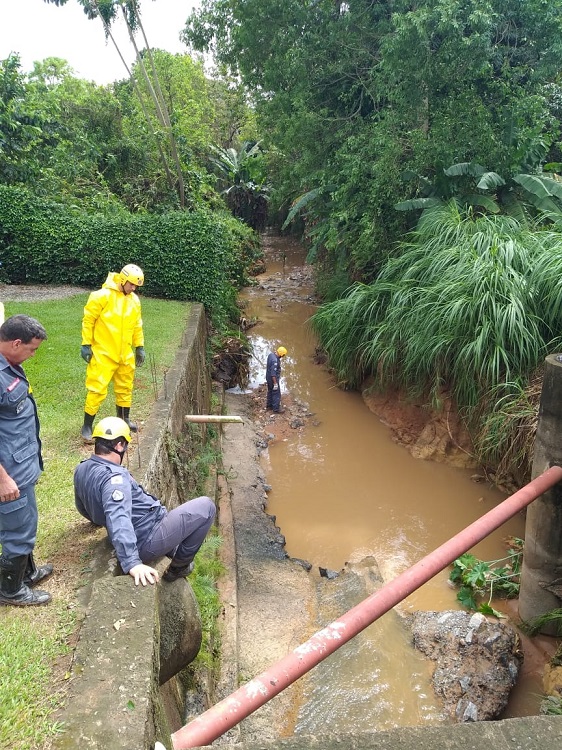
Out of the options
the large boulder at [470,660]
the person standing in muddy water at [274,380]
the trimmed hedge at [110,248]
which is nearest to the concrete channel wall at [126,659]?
the large boulder at [470,660]

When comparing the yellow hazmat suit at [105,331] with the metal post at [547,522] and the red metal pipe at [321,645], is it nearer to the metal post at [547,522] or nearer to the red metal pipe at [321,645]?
the red metal pipe at [321,645]

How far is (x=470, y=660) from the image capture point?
4.95 metres

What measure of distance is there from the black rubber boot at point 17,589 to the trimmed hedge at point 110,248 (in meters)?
8.33

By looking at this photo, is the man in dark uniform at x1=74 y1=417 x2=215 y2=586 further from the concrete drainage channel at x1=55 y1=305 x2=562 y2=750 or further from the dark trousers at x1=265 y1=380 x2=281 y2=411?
the dark trousers at x1=265 y1=380 x2=281 y2=411

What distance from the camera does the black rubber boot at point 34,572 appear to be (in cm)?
328

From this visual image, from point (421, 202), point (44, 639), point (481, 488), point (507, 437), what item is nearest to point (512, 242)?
point (421, 202)

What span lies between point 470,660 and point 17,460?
4137 mm

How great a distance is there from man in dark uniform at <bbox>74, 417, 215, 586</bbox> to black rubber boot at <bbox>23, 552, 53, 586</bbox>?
40 centimetres

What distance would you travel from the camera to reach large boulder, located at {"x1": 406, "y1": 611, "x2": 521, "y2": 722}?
4.65 meters

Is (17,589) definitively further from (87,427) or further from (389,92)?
(389,92)

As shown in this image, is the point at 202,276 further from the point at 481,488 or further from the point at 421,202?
the point at 481,488

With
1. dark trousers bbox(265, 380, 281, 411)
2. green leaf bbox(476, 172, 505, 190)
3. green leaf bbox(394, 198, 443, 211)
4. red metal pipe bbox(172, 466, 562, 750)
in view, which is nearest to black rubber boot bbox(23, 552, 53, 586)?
red metal pipe bbox(172, 466, 562, 750)

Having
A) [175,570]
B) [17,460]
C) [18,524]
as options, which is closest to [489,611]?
[175,570]

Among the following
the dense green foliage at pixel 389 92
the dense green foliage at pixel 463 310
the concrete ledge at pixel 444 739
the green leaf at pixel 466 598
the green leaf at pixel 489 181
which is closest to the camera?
the concrete ledge at pixel 444 739
